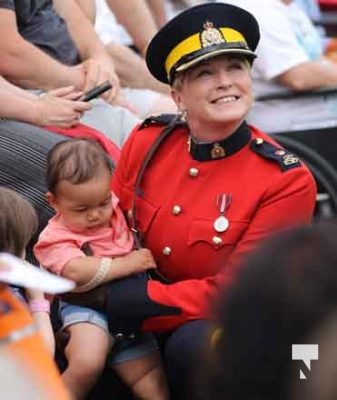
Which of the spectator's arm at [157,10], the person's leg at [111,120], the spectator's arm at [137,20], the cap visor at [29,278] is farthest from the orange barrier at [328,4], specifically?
the cap visor at [29,278]

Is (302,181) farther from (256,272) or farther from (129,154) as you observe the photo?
(256,272)

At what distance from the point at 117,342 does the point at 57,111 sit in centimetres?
100

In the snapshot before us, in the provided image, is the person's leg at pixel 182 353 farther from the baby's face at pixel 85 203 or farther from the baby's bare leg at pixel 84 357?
the baby's face at pixel 85 203

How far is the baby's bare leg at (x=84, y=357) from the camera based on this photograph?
295 centimetres

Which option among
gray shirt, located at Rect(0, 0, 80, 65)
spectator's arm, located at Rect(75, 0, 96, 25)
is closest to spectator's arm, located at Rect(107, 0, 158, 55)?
spectator's arm, located at Rect(75, 0, 96, 25)

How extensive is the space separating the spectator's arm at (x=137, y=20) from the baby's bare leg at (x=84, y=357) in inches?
82.3

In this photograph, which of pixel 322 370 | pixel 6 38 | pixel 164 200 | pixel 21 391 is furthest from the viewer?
pixel 6 38

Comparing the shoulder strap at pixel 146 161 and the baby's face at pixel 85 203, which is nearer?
the baby's face at pixel 85 203

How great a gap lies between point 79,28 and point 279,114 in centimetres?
78

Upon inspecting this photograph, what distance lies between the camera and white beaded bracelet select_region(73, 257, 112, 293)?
9.77 ft

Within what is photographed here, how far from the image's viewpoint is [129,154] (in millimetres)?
3258

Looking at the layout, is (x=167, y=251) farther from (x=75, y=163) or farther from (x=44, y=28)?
(x=44, y=28)

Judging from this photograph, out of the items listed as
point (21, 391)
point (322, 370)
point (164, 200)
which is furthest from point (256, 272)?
point (164, 200)

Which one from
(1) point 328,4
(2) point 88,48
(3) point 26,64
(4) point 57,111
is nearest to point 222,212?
(4) point 57,111
